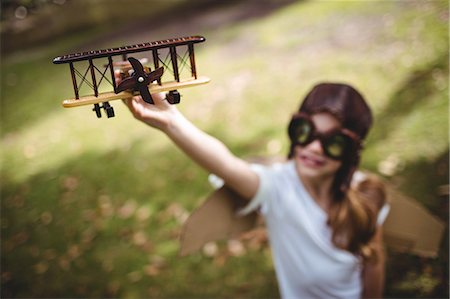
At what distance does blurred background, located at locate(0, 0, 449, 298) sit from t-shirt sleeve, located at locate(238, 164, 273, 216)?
131 centimetres

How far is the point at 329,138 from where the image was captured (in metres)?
2.12

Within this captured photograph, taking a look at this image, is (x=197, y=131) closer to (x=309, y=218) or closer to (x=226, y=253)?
(x=309, y=218)

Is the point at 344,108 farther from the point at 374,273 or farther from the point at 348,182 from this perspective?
the point at 374,273

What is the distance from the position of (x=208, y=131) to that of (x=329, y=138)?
2.82m

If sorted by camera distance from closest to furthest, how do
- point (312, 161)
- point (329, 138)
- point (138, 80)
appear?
point (138, 80) < point (329, 138) < point (312, 161)

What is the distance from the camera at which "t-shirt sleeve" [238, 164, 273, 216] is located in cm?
238

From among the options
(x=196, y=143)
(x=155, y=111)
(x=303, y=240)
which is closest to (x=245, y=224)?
(x=303, y=240)

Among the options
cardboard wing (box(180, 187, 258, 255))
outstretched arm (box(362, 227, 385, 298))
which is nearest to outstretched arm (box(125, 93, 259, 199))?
cardboard wing (box(180, 187, 258, 255))

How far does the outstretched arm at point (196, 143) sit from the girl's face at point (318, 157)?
266 millimetres

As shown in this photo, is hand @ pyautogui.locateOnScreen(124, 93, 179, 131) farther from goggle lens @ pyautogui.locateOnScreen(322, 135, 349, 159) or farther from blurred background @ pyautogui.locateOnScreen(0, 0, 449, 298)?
blurred background @ pyautogui.locateOnScreen(0, 0, 449, 298)

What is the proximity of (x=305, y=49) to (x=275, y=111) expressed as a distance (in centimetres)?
117

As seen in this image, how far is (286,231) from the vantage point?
8.16ft

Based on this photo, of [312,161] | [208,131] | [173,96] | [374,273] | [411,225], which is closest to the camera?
[173,96]

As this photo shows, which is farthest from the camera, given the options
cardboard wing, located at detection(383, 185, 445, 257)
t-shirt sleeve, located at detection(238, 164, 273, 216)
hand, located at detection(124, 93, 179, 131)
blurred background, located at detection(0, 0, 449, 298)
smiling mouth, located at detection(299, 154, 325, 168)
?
blurred background, located at detection(0, 0, 449, 298)
